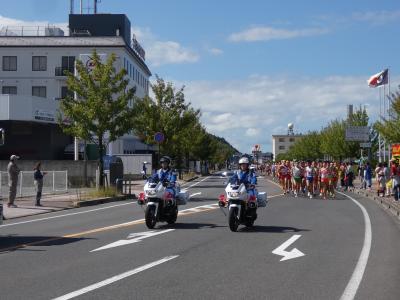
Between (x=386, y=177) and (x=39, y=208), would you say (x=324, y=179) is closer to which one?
(x=386, y=177)

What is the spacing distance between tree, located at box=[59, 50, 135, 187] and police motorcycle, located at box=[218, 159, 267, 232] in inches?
566

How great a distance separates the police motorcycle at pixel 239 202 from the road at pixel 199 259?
339 mm

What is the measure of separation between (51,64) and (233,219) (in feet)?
188

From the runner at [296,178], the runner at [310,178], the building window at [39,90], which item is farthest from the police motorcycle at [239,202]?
the building window at [39,90]

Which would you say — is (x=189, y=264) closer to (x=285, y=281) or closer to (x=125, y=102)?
(x=285, y=281)

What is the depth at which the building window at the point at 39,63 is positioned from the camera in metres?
68.0

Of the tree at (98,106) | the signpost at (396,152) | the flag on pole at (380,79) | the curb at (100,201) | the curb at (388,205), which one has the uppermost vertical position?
the flag on pole at (380,79)

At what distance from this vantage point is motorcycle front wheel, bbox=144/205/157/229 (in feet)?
48.7

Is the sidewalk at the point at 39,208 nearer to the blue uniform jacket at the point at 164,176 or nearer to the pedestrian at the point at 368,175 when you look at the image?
the blue uniform jacket at the point at 164,176

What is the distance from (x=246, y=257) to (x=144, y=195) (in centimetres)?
497

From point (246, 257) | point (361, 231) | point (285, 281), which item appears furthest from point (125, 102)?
point (285, 281)

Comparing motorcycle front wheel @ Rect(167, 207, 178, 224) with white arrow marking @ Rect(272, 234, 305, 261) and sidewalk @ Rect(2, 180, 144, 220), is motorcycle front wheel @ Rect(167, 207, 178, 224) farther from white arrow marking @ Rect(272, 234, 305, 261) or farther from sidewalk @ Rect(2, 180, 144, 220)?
sidewalk @ Rect(2, 180, 144, 220)

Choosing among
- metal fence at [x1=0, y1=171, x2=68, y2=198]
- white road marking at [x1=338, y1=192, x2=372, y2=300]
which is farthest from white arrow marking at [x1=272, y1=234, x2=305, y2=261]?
metal fence at [x1=0, y1=171, x2=68, y2=198]

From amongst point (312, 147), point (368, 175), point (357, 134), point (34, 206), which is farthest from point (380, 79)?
point (312, 147)
